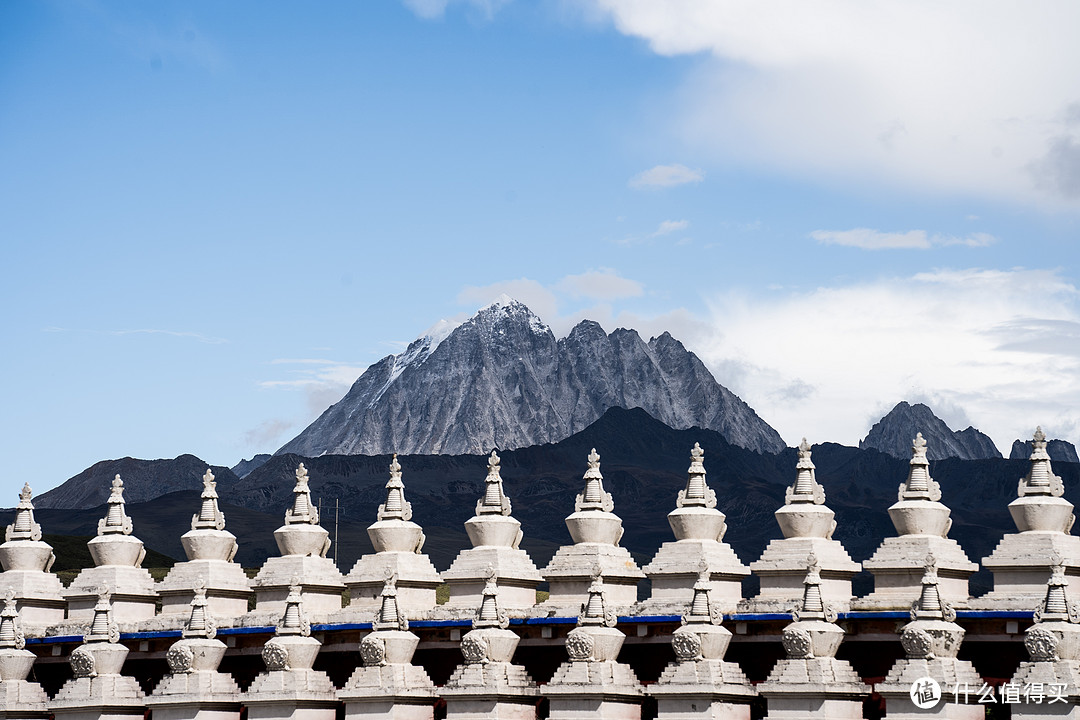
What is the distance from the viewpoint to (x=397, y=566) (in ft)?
228

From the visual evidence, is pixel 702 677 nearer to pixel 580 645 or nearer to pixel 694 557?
pixel 580 645

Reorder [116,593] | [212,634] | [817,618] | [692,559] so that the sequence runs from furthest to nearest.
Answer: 1. [116,593]
2. [212,634]
3. [692,559]
4. [817,618]

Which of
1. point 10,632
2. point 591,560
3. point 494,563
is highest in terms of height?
point 494,563

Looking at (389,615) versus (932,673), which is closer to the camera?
(932,673)

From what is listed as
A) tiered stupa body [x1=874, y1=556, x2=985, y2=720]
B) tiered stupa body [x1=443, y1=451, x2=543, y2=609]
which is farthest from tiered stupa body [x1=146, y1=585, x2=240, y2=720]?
tiered stupa body [x1=874, y1=556, x2=985, y2=720]

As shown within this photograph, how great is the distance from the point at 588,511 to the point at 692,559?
17.4ft

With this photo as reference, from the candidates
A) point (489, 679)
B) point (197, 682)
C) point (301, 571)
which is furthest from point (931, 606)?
point (197, 682)

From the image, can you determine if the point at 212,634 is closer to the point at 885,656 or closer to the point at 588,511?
the point at 588,511

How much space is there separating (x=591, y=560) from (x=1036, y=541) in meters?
17.0

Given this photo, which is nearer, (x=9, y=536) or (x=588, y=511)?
(x=588, y=511)

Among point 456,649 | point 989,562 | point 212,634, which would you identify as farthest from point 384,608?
point 989,562

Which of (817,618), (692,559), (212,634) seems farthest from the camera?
(212,634)

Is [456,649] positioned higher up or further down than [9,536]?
further down

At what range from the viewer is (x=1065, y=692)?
164ft
